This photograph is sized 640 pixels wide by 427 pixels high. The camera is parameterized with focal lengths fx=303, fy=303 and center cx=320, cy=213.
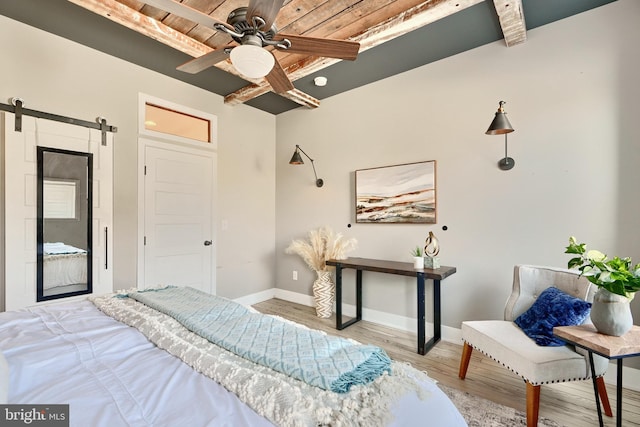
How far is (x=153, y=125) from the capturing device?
3.21m

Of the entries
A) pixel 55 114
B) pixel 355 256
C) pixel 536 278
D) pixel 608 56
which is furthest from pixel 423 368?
pixel 55 114

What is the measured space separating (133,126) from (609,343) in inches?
153

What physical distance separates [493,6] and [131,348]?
3.07 m

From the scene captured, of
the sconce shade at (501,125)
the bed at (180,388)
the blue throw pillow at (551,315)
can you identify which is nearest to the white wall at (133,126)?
the bed at (180,388)

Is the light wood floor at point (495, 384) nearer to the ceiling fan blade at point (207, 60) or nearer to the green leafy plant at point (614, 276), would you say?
the green leafy plant at point (614, 276)

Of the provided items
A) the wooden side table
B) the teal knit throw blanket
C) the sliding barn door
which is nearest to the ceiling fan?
the teal knit throw blanket

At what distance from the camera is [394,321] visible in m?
3.27

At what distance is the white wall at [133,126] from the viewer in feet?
8.12

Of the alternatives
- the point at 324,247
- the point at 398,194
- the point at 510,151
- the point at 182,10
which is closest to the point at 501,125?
the point at 510,151

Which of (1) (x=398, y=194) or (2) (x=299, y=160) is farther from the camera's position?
(2) (x=299, y=160)

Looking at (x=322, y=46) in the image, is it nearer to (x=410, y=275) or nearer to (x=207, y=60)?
(x=207, y=60)

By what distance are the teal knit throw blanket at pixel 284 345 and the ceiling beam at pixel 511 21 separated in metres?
2.40

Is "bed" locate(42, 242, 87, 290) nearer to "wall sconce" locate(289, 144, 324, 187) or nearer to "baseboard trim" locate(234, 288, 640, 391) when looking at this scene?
"baseboard trim" locate(234, 288, 640, 391)

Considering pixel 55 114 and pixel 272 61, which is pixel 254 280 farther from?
pixel 272 61
